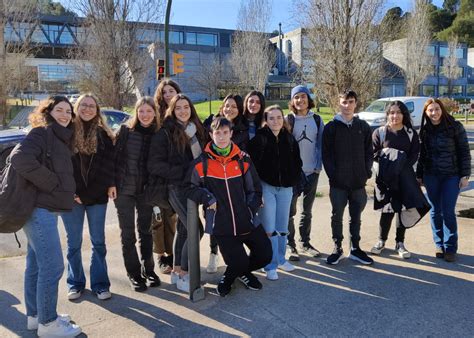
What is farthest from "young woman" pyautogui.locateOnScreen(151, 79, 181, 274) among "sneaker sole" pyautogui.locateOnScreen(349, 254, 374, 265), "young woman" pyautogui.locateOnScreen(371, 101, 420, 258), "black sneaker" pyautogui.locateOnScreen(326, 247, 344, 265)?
"young woman" pyautogui.locateOnScreen(371, 101, 420, 258)

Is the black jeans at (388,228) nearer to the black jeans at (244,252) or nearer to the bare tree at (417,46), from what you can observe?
the black jeans at (244,252)

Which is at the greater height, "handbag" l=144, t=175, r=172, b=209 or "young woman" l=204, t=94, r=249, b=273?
"young woman" l=204, t=94, r=249, b=273

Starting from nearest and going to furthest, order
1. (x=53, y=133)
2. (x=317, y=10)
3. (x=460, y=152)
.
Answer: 1. (x=53, y=133)
2. (x=460, y=152)
3. (x=317, y=10)

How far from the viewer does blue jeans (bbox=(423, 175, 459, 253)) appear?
465 cm

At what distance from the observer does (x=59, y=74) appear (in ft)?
167

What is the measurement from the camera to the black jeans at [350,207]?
4625mm

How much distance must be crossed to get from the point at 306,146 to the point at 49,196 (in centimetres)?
280

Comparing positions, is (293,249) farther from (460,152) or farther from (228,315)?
(460,152)

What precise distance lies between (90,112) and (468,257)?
13.9 feet

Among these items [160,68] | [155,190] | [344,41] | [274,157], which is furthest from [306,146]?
[160,68]

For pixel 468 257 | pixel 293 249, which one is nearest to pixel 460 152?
pixel 468 257

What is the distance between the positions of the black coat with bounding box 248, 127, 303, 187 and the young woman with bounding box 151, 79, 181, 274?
3.22 feet

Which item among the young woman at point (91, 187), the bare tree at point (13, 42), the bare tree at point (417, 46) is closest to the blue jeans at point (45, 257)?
the young woman at point (91, 187)

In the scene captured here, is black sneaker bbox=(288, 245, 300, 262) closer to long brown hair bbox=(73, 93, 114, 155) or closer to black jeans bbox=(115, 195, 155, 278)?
black jeans bbox=(115, 195, 155, 278)
